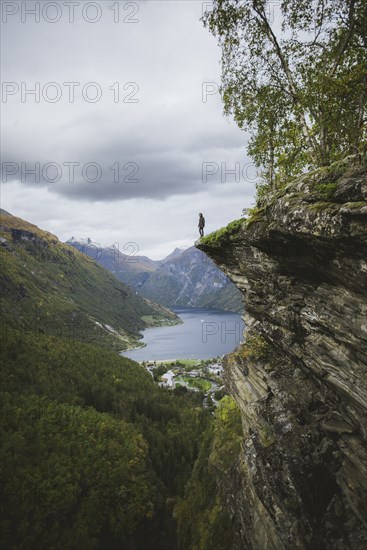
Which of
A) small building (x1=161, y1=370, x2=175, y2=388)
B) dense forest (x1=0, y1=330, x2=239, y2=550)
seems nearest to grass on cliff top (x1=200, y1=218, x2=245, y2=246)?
dense forest (x1=0, y1=330, x2=239, y2=550)

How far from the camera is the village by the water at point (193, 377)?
14275 centimetres

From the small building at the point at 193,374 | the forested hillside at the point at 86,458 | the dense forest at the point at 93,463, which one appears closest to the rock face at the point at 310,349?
the dense forest at the point at 93,463

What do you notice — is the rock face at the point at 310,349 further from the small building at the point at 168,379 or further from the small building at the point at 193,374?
the small building at the point at 193,374

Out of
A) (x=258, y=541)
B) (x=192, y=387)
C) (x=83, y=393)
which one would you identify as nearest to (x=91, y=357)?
(x=83, y=393)

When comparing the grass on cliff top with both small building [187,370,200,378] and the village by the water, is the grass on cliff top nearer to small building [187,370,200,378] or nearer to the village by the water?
the village by the water

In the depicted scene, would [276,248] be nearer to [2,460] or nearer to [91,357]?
[2,460]

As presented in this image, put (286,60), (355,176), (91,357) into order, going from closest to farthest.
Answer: (355,176) < (286,60) < (91,357)

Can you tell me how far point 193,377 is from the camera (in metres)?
166

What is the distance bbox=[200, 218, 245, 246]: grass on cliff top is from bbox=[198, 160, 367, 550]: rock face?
100 millimetres

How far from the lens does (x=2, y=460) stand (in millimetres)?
58781

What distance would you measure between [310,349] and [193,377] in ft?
522

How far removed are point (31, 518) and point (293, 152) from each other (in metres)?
68.1

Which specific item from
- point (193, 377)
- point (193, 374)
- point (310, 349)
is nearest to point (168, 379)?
point (193, 377)

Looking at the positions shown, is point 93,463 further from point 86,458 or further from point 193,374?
point 193,374
